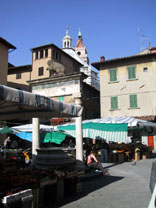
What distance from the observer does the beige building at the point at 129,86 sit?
21.6 metres

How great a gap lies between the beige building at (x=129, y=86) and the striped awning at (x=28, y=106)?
16.1 meters

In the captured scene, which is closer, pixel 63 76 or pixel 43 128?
pixel 43 128

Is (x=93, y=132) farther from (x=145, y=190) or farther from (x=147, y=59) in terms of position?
(x=147, y=59)

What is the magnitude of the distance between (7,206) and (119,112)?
1958cm

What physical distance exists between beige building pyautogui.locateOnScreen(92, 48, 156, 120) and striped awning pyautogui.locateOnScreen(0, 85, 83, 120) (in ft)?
52.8

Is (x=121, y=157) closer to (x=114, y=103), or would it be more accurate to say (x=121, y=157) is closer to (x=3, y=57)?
(x=114, y=103)

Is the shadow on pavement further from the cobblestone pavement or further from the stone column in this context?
the stone column

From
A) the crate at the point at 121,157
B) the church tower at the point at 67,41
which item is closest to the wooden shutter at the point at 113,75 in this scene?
the crate at the point at 121,157

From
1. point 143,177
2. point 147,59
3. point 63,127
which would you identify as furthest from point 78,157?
point 147,59

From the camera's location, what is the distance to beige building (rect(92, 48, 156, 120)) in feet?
70.7

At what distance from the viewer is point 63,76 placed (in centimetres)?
2325

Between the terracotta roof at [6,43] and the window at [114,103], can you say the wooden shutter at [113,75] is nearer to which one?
the window at [114,103]

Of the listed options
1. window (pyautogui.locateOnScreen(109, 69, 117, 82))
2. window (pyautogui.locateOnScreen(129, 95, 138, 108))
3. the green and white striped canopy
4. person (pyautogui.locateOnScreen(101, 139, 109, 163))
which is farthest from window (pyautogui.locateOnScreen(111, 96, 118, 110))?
the green and white striped canopy

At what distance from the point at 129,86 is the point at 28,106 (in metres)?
18.2
